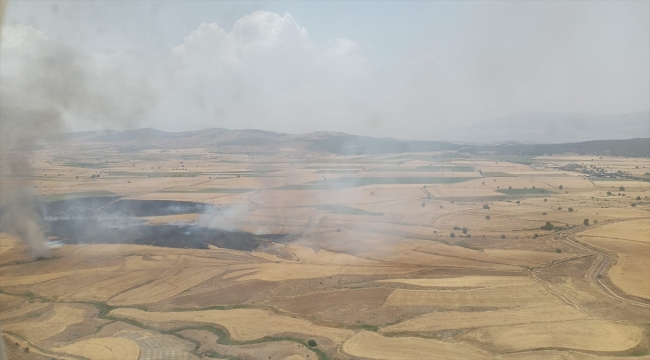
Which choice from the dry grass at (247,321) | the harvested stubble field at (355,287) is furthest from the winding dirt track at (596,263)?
the dry grass at (247,321)

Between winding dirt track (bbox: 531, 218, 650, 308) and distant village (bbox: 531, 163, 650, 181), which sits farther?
distant village (bbox: 531, 163, 650, 181)

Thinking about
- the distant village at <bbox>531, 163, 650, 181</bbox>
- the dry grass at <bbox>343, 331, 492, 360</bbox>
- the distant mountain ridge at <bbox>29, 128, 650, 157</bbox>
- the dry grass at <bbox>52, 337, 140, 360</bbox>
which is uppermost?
the distant mountain ridge at <bbox>29, 128, 650, 157</bbox>

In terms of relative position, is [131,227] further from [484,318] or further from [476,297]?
[484,318]

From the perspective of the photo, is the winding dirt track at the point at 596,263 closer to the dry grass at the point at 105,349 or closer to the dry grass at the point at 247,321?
the dry grass at the point at 247,321

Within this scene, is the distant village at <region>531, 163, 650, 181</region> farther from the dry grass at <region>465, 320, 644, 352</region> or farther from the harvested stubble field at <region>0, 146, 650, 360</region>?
the dry grass at <region>465, 320, 644, 352</region>

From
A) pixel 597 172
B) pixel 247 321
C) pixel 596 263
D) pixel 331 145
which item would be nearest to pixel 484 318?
pixel 247 321

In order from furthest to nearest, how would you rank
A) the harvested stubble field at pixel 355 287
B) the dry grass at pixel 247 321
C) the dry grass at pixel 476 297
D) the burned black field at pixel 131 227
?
the burned black field at pixel 131 227 → the dry grass at pixel 476 297 → the dry grass at pixel 247 321 → the harvested stubble field at pixel 355 287

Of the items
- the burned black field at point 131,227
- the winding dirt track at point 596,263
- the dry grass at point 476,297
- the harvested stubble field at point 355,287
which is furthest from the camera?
the burned black field at point 131,227

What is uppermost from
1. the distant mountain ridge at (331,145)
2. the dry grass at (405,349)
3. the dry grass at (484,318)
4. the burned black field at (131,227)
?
the distant mountain ridge at (331,145)

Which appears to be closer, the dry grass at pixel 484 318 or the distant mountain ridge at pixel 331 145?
the dry grass at pixel 484 318

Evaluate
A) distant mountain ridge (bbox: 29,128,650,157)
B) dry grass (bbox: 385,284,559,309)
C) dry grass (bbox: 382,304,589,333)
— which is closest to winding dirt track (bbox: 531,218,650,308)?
dry grass (bbox: 385,284,559,309)
